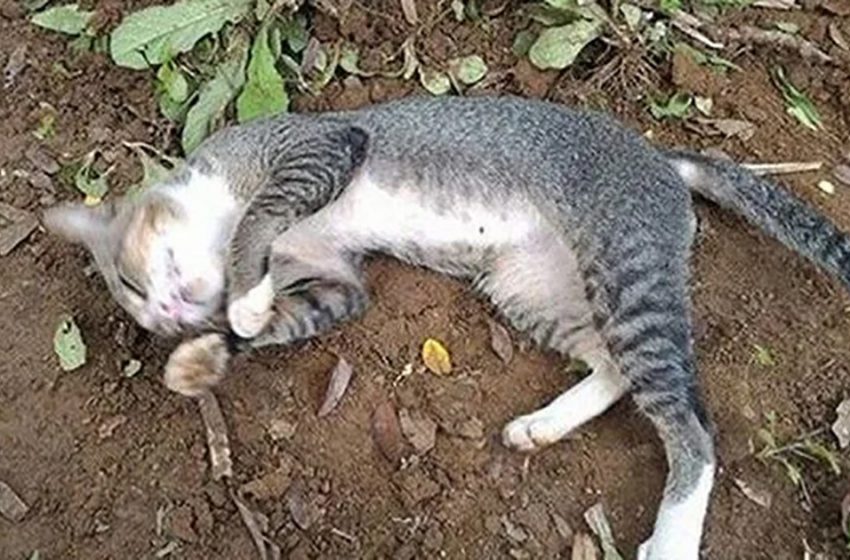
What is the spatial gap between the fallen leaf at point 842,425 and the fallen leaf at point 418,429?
1235mm

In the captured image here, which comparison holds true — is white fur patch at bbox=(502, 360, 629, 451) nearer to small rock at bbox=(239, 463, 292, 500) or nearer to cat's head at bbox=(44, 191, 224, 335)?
small rock at bbox=(239, 463, 292, 500)

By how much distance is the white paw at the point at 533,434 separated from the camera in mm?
4387

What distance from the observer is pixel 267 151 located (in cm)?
476

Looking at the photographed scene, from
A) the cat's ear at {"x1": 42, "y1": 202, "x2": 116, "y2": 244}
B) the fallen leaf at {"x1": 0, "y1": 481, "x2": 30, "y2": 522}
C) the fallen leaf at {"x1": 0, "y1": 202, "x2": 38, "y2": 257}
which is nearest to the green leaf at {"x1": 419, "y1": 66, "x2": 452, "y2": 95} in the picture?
the cat's ear at {"x1": 42, "y1": 202, "x2": 116, "y2": 244}

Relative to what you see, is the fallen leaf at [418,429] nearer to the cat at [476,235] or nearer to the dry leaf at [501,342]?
the cat at [476,235]

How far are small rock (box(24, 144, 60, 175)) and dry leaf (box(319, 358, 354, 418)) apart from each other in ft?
4.36

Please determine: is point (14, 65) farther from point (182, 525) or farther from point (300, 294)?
point (182, 525)

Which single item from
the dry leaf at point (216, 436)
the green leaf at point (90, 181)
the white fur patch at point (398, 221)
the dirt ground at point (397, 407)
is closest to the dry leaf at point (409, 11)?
the white fur patch at point (398, 221)

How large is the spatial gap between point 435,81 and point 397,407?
1.32 meters

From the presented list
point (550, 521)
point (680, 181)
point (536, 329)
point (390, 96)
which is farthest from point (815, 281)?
point (390, 96)

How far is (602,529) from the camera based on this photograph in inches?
167

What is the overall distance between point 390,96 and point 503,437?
143 centimetres

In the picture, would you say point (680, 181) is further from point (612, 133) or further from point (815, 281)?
point (815, 281)

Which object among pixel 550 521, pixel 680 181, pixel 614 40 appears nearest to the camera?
pixel 550 521
